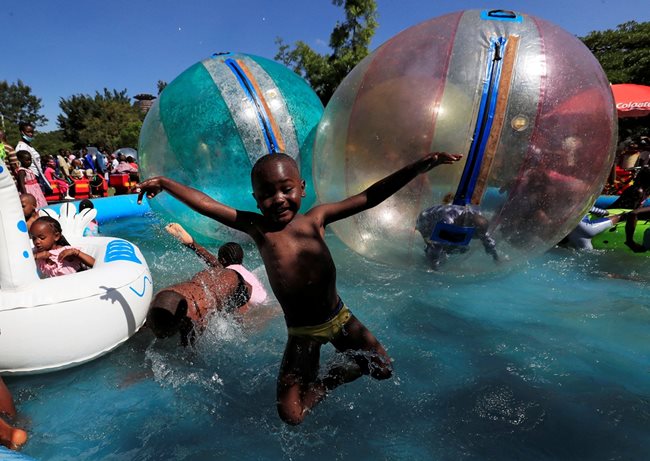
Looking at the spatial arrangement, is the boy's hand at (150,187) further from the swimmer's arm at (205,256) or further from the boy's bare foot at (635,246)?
the boy's bare foot at (635,246)

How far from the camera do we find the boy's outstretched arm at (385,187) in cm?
224

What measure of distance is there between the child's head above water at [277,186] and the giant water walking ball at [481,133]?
2.36 feet

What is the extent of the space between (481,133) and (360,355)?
4.68 feet

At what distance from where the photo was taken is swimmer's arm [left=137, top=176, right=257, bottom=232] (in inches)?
86.0

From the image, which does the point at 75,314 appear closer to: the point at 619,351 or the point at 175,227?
the point at 175,227

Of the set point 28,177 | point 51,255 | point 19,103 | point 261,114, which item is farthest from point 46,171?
point 19,103

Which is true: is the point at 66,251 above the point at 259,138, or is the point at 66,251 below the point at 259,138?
below

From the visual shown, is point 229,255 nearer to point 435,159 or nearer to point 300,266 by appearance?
point 300,266

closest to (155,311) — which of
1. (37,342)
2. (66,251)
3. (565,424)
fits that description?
(37,342)

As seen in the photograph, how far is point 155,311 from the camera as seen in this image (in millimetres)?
2818

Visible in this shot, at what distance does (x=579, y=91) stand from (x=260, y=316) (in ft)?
8.97

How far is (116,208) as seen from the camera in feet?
28.5

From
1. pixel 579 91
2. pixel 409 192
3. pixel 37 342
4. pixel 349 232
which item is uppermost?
pixel 579 91

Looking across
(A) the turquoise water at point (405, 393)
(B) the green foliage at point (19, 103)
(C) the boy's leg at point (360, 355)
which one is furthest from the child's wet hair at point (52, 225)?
(B) the green foliage at point (19, 103)
